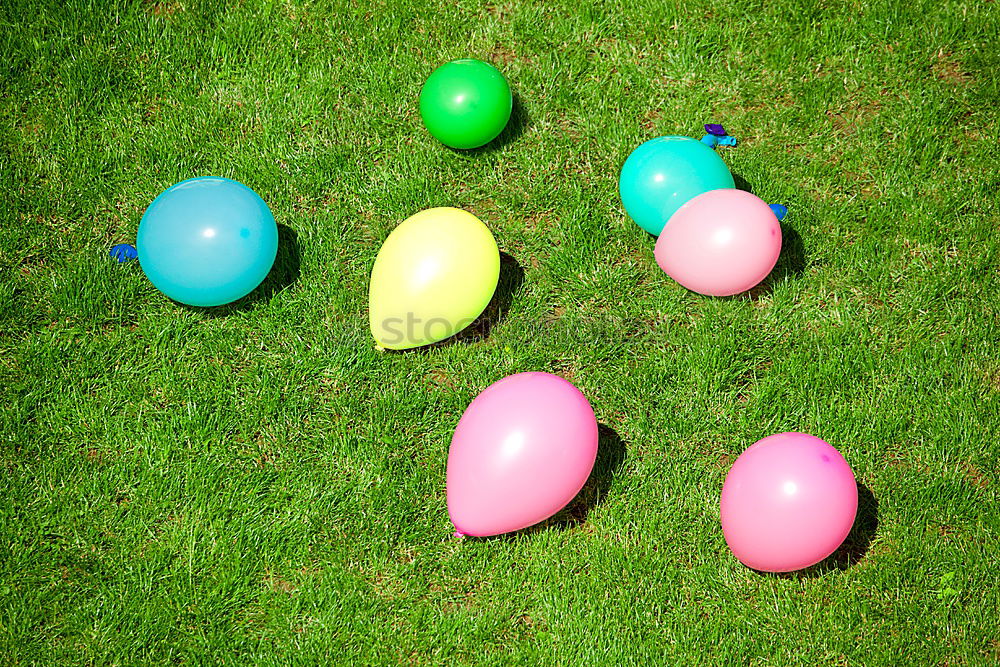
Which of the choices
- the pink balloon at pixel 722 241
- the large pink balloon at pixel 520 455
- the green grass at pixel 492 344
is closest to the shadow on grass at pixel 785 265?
the green grass at pixel 492 344

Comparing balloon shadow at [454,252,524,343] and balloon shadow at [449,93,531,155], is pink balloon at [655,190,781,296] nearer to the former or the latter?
balloon shadow at [454,252,524,343]

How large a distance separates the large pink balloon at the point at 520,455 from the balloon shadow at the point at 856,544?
0.97m

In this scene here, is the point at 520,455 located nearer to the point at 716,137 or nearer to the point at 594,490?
the point at 594,490

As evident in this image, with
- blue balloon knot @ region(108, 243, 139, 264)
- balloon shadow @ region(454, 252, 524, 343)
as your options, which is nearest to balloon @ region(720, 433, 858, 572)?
balloon shadow @ region(454, 252, 524, 343)

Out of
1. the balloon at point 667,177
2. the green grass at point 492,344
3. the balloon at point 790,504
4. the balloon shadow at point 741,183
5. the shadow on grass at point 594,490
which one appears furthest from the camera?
the balloon shadow at point 741,183

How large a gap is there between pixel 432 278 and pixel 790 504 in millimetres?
1504

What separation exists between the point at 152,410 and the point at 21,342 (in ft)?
2.23

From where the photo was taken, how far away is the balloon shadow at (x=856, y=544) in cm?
313

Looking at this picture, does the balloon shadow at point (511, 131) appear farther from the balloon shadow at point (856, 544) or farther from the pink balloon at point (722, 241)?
the balloon shadow at point (856, 544)

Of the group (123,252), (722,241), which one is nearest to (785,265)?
(722,241)

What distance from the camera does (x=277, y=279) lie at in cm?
361

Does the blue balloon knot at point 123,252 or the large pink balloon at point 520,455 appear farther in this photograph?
the blue balloon knot at point 123,252

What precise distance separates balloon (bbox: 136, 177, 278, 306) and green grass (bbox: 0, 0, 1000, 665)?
0.25m

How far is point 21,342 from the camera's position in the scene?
11.4ft
